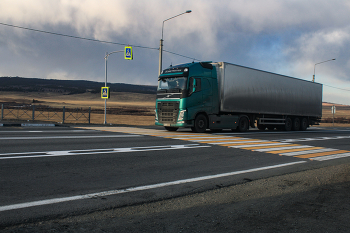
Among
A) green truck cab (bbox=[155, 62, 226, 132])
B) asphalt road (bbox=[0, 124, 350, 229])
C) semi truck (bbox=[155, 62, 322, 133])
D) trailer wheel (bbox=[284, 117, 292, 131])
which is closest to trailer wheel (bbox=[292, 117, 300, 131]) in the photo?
trailer wheel (bbox=[284, 117, 292, 131])

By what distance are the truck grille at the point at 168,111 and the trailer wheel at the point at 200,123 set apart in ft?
4.41

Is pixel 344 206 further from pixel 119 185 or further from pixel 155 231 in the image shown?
pixel 119 185

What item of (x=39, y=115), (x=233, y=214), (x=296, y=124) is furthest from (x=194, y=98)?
(x=39, y=115)

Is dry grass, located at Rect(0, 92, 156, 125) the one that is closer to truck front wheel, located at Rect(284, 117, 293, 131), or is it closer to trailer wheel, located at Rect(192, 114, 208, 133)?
truck front wheel, located at Rect(284, 117, 293, 131)

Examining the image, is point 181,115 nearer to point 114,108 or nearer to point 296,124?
point 296,124

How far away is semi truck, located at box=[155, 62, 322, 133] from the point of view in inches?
673

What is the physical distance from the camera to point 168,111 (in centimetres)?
1739

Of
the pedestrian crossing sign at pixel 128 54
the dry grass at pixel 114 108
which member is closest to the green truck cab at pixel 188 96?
the pedestrian crossing sign at pixel 128 54

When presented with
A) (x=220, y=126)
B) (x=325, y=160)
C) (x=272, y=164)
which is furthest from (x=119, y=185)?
(x=220, y=126)

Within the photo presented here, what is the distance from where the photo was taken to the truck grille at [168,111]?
17047mm

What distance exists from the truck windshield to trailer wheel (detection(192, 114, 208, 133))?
207 cm

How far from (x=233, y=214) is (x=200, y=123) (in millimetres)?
13892

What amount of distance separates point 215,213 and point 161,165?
3.52m

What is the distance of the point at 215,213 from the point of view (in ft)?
13.3
